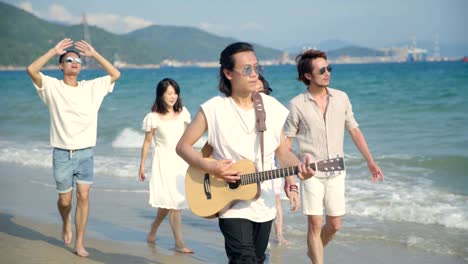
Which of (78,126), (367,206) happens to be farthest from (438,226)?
(78,126)

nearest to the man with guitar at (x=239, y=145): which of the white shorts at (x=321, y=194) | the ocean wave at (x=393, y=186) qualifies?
the white shorts at (x=321, y=194)

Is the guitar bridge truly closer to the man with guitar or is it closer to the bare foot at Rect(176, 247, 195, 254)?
the man with guitar

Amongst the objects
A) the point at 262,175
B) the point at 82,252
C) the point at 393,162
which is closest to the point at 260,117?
the point at 262,175

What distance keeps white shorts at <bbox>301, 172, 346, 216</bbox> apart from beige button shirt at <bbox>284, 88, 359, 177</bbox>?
92 mm

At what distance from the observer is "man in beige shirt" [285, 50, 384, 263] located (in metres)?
5.54

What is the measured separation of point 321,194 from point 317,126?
0.58m

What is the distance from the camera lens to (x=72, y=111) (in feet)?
21.5

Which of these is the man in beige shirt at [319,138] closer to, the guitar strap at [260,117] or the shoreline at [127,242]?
the shoreline at [127,242]

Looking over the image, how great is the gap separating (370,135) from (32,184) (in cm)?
1004

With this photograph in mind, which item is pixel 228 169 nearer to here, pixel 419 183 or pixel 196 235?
pixel 196 235

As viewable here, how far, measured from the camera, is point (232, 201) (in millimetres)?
4160

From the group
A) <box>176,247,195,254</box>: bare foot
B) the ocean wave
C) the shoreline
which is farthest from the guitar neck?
the ocean wave

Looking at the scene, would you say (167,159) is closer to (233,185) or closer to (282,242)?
(282,242)

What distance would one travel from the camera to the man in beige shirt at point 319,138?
5.54 meters
